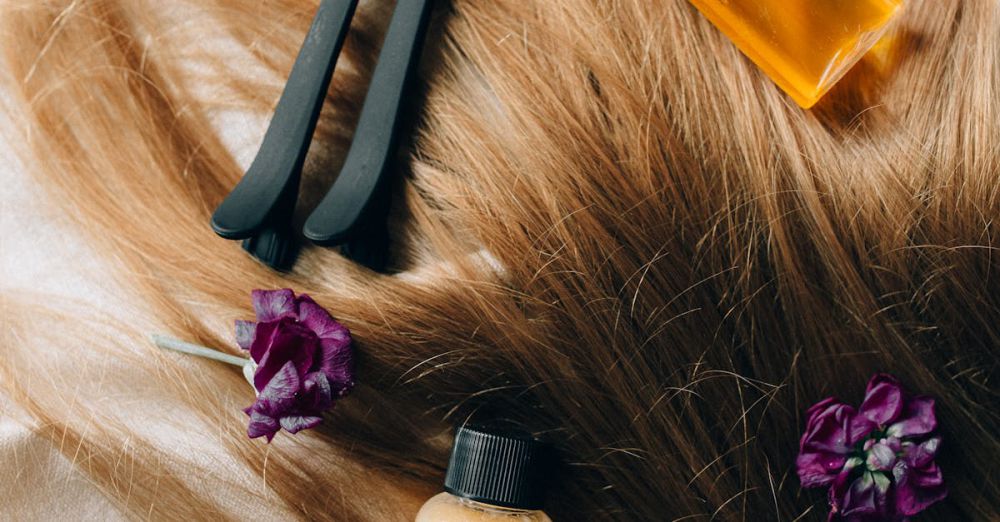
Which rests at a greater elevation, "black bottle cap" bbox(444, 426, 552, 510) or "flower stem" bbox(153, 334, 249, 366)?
"flower stem" bbox(153, 334, 249, 366)

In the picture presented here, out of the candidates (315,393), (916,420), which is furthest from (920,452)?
(315,393)

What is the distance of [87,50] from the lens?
0.71m

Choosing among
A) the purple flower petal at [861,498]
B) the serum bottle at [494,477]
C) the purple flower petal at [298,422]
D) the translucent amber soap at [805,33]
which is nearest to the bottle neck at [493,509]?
the serum bottle at [494,477]

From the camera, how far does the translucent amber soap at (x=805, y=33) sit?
608mm

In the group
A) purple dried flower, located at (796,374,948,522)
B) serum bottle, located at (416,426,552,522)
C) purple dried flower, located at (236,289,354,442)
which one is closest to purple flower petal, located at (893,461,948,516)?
purple dried flower, located at (796,374,948,522)

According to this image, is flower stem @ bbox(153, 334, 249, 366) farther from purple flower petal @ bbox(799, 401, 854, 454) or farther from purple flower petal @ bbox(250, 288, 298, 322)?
purple flower petal @ bbox(799, 401, 854, 454)

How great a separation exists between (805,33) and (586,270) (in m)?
0.24

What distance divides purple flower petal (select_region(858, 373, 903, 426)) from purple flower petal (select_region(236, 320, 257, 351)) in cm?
46

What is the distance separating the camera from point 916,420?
591 mm

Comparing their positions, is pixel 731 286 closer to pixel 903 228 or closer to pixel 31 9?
pixel 903 228

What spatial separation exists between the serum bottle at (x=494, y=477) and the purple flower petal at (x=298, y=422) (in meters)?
0.11

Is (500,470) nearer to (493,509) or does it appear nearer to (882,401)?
(493,509)

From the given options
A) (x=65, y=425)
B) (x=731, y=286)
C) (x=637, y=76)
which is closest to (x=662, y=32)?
(x=637, y=76)

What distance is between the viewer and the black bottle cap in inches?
22.9
